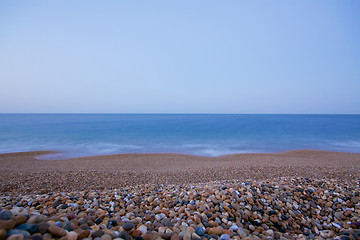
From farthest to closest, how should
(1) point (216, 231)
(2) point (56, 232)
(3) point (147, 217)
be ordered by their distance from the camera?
(3) point (147, 217) → (1) point (216, 231) → (2) point (56, 232)

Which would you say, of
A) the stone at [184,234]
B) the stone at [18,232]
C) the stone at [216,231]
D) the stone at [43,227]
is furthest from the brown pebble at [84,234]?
the stone at [216,231]

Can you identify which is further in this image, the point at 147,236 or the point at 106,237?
the point at 147,236

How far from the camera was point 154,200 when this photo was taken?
302cm

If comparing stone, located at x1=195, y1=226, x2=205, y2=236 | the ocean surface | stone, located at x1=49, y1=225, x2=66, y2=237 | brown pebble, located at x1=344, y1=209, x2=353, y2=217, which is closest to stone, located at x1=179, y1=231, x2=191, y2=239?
stone, located at x1=195, y1=226, x2=205, y2=236

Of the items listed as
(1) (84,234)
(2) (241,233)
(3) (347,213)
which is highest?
(1) (84,234)

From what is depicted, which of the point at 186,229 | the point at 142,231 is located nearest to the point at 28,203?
the point at 142,231

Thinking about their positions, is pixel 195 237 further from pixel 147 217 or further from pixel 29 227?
pixel 29 227

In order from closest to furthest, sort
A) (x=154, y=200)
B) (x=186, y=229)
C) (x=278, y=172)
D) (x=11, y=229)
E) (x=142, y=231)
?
(x=11, y=229) → (x=142, y=231) → (x=186, y=229) → (x=154, y=200) → (x=278, y=172)

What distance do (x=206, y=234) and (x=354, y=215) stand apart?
2.49m

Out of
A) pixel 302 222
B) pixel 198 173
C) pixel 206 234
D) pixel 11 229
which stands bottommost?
pixel 198 173

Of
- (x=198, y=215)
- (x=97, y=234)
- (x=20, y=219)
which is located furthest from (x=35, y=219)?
(x=198, y=215)

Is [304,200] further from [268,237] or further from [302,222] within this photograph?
[268,237]

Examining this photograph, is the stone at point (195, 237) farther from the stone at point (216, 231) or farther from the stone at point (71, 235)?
the stone at point (71, 235)

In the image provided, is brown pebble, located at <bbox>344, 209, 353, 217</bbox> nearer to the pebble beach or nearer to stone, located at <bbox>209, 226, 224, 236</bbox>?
the pebble beach
